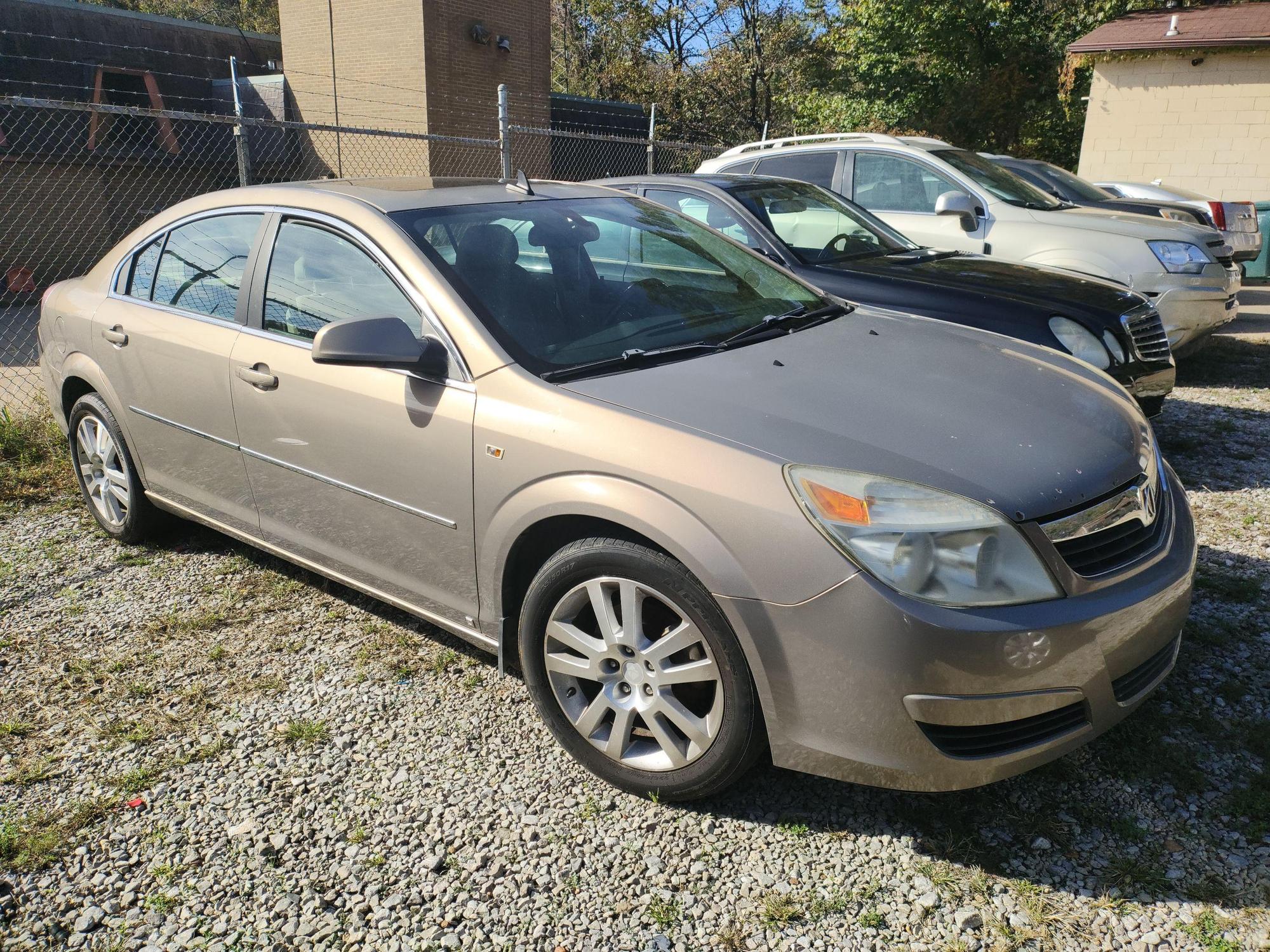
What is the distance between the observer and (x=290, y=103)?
22.7 meters

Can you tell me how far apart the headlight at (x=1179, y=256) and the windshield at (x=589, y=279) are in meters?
4.82

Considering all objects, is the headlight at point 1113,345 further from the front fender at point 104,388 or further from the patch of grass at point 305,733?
the front fender at point 104,388

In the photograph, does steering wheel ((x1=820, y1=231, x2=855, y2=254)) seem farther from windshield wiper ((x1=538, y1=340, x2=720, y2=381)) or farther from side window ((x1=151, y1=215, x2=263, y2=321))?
side window ((x1=151, y1=215, x2=263, y2=321))

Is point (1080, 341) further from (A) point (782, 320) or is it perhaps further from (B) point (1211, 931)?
(B) point (1211, 931)

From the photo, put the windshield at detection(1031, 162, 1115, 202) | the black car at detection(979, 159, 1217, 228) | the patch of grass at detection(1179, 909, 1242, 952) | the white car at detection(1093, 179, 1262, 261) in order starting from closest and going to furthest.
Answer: the patch of grass at detection(1179, 909, 1242, 952)
the black car at detection(979, 159, 1217, 228)
the windshield at detection(1031, 162, 1115, 202)
the white car at detection(1093, 179, 1262, 261)

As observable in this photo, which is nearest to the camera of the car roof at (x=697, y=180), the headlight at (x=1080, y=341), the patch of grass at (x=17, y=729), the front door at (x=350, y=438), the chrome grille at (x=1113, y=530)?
the chrome grille at (x=1113, y=530)

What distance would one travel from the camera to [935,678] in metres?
2.23

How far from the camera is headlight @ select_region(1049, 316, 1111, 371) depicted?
515cm

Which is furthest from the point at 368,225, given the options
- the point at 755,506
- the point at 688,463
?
the point at 755,506

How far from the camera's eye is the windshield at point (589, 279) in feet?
9.98

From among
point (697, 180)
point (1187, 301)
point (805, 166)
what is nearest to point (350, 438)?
point (697, 180)

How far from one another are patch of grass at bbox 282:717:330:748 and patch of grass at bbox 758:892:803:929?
1.51m

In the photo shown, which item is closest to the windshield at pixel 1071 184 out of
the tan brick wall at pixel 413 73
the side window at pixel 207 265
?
the side window at pixel 207 265

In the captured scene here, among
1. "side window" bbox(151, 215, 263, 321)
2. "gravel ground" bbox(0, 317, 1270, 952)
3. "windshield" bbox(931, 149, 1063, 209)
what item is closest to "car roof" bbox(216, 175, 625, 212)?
"side window" bbox(151, 215, 263, 321)
